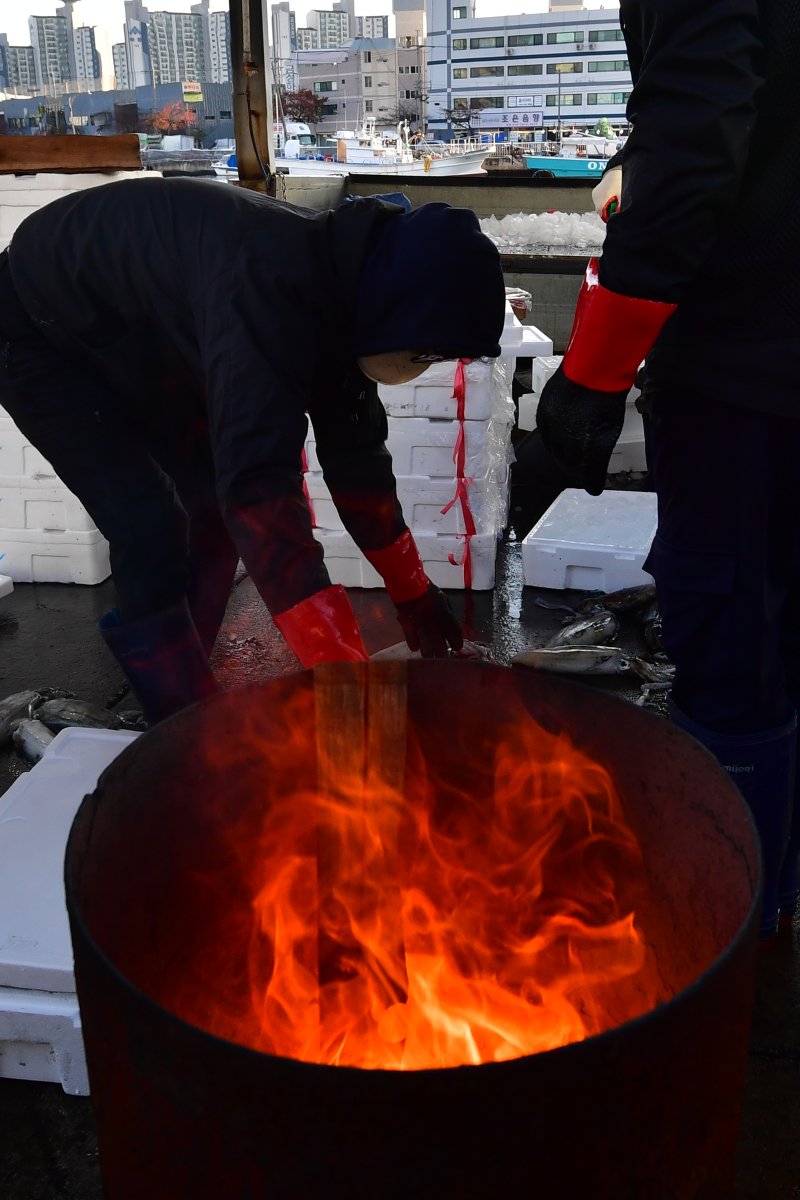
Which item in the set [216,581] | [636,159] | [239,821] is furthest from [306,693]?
[216,581]

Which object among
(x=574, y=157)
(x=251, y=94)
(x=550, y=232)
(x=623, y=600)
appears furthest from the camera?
(x=574, y=157)

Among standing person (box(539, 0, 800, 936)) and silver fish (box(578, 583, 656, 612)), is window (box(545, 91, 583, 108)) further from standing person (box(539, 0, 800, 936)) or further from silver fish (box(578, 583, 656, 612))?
standing person (box(539, 0, 800, 936))

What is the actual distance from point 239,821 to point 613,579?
3037mm

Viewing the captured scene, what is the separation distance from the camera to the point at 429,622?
2.66 m

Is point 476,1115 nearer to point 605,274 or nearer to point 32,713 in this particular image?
point 605,274

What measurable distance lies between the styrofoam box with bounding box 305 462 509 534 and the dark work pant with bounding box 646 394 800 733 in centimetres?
223

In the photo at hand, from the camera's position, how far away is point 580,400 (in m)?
1.90

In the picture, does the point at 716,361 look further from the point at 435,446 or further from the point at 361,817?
the point at 435,446

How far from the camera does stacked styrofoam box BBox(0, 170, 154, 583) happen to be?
434 centimetres

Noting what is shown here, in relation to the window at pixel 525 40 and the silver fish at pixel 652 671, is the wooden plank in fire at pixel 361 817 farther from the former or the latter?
the window at pixel 525 40

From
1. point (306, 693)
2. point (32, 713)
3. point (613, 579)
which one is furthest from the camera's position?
point (613, 579)

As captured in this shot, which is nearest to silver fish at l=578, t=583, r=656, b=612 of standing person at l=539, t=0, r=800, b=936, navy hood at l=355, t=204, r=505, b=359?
standing person at l=539, t=0, r=800, b=936

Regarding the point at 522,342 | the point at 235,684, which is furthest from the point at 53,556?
the point at 522,342

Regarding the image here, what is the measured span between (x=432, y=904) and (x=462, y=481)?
2.70 meters
